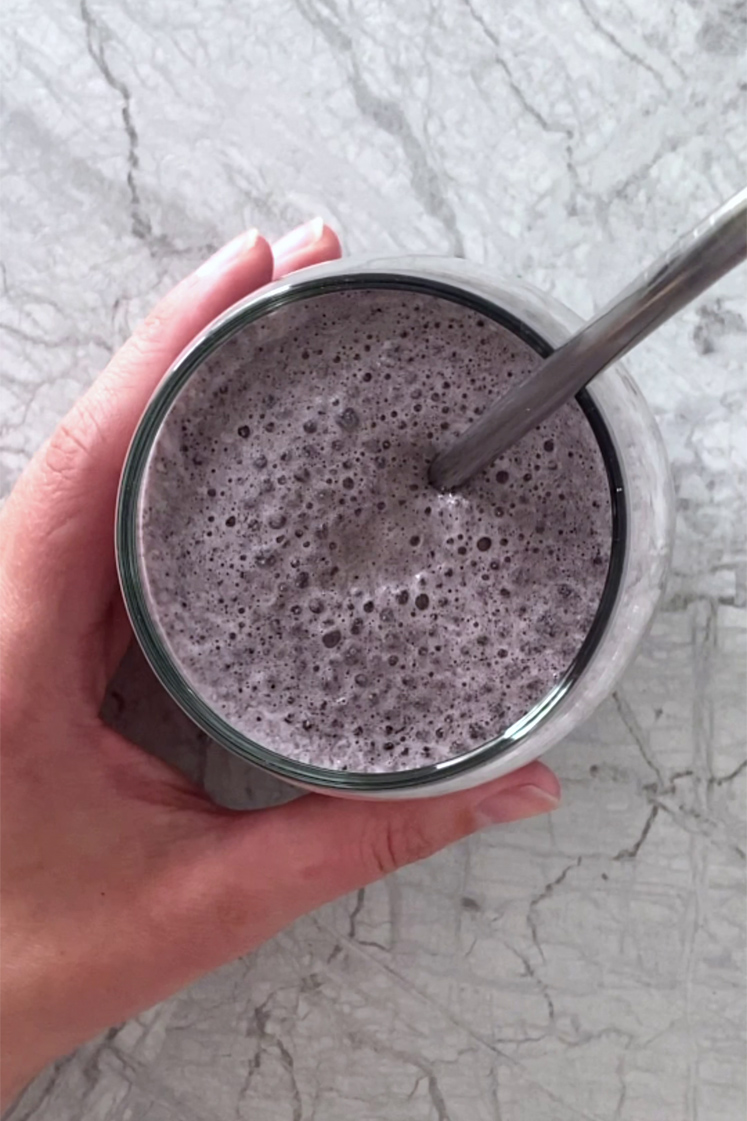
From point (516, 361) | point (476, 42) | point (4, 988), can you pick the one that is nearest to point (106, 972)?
point (4, 988)

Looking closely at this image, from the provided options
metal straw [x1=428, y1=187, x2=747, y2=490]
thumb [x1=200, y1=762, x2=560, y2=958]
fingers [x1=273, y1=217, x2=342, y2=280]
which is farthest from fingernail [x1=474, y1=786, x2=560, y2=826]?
fingers [x1=273, y1=217, x2=342, y2=280]

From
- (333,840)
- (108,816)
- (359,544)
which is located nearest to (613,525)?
(359,544)

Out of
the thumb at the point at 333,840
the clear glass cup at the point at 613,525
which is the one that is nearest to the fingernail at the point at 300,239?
the clear glass cup at the point at 613,525

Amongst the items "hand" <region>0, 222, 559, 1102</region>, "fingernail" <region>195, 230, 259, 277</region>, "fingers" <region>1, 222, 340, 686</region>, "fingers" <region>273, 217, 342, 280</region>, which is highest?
"fingers" <region>273, 217, 342, 280</region>

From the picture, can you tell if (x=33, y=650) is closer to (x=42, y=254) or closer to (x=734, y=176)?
(x=42, y=254)

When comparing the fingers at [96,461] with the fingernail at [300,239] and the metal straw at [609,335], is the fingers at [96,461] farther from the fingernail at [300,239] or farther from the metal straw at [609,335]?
the metal straw at [609,335]

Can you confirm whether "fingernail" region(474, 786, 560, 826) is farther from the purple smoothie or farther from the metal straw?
the metal straw

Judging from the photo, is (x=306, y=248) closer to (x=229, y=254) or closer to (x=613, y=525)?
(x=229, y=254)

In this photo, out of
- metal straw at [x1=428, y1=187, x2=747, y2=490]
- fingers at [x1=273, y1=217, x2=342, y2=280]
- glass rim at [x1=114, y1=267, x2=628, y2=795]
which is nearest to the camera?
metal straw at [x1=428, y1=187, x2=747, y2=490]
